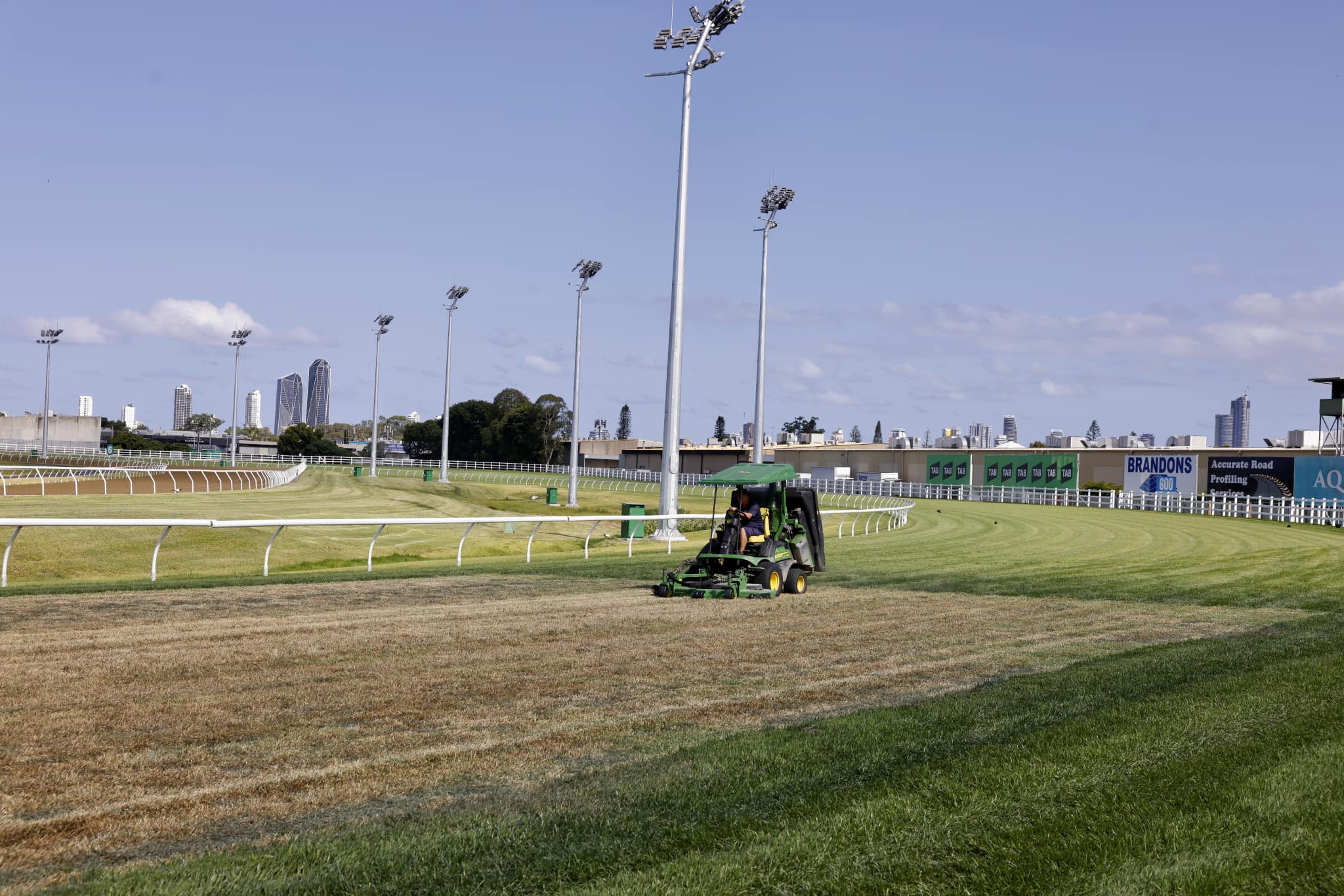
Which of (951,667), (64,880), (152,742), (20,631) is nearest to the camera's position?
(64,880)

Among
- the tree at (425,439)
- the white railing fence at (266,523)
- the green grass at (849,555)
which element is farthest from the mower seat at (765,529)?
the tree at (425,439)

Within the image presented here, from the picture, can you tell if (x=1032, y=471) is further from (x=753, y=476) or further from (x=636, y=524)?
(x=753, y=476)

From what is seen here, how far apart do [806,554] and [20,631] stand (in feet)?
49.2

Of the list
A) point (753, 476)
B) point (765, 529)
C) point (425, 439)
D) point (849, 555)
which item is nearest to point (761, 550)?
point (765, 529)

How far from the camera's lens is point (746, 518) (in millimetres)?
17484

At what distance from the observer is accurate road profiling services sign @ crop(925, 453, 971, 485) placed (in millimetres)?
78750

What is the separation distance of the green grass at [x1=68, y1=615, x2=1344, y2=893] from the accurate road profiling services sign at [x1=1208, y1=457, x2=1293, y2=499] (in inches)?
1963

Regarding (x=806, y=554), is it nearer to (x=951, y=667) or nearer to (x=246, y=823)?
(x=951, y=667)

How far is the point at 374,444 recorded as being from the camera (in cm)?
7956

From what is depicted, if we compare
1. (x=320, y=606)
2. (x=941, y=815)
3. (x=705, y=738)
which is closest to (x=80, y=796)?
(x=705, y=738)

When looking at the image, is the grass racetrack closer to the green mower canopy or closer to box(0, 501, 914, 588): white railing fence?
box(0, 501, 914, 588): white railing fence

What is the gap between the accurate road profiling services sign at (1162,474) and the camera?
196 ft

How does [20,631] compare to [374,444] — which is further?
[374,444]

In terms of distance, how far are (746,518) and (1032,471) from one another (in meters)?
59.2
